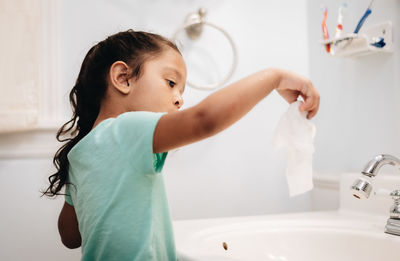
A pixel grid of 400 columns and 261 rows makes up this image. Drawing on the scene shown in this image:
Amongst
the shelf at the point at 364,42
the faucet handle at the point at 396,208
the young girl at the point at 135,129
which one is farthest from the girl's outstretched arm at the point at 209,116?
the shelf at the point at 364,42

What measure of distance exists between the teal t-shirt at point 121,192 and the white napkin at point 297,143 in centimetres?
29

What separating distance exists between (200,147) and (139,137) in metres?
0.79

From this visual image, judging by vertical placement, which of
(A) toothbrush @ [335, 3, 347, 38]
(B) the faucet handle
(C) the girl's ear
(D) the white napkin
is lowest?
(B) the faucet handle

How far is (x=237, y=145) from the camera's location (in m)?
1.44

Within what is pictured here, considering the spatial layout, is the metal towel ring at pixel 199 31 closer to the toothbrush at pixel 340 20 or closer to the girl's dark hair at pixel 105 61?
the toothbrush at pixel 340 20

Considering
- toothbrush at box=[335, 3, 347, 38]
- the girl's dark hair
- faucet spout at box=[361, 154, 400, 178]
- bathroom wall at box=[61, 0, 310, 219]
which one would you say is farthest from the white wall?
faucet spout at box=[361, 154, 400, 178]

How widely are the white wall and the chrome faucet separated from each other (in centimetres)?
60

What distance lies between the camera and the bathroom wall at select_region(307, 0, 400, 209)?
113 centimetres

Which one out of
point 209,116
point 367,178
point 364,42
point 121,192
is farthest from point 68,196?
point 364,42

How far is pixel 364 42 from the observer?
1.12 meters

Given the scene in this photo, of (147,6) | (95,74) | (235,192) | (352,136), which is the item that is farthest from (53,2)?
(352,136)

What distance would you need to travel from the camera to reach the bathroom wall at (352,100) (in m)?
1.13

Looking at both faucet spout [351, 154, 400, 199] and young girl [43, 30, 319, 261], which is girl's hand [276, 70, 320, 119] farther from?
faucet spout [351, 154, 400, 199]

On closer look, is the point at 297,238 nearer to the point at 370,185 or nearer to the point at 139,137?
the point at 370,185
